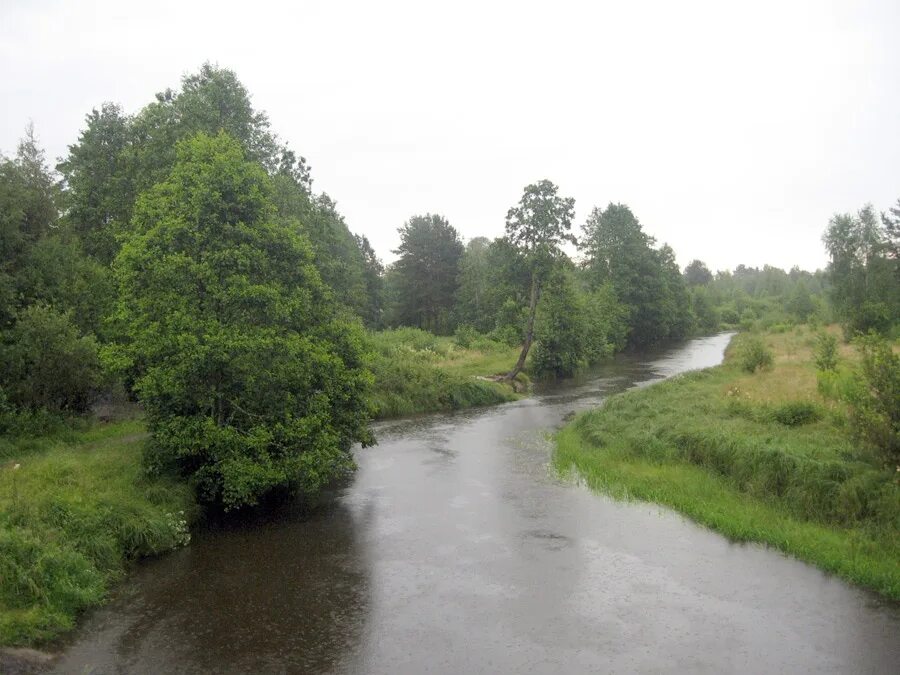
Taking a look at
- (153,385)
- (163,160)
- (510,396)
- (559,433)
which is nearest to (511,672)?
(153,385)

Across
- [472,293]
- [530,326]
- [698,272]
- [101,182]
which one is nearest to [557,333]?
[530,326]

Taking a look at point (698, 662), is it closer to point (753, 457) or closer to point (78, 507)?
point (753, 457)

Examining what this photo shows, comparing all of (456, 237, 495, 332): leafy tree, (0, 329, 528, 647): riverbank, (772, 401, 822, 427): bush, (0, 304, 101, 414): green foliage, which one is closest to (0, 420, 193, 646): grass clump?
(0, 329, 528, 647): riverbank

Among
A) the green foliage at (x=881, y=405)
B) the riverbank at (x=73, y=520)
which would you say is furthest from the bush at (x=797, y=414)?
the riverbank at (x=73, y=520)

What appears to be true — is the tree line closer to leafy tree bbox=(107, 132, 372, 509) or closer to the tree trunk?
leafy tree bbox=(107, 132, 372, 509)

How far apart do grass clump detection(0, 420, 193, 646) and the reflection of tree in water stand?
0.85 metres

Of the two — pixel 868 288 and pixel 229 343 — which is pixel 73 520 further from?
pixel 868 288

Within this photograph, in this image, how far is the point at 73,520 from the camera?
15016 mm

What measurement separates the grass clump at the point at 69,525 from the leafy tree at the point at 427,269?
56096mm

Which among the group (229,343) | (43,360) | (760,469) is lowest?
(760,469)

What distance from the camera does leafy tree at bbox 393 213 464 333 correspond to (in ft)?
250

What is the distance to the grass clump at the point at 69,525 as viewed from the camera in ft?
41.3

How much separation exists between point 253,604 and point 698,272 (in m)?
169

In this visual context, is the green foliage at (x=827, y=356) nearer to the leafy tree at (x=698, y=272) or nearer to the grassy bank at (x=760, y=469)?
the grassy bank at (x=760, y=469)
